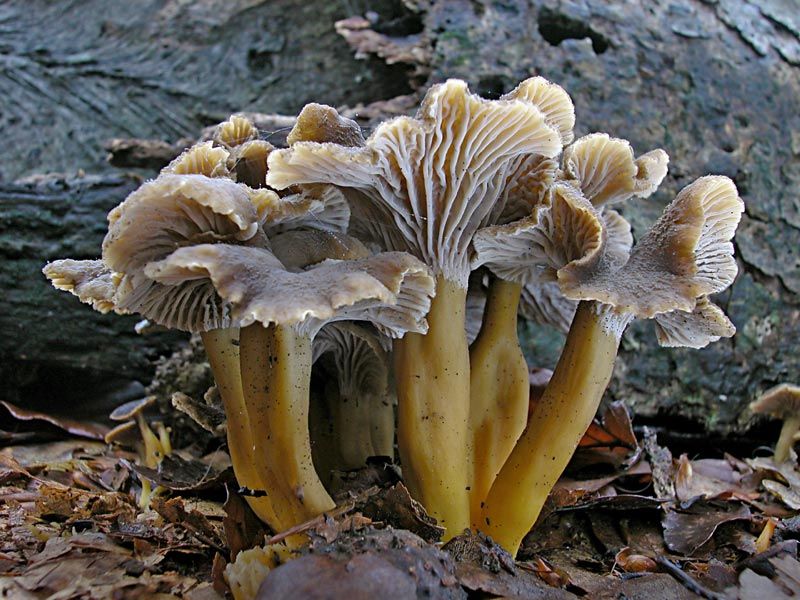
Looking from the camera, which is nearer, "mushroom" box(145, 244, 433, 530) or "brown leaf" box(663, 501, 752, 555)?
"mushroom" box(145, 244, 433, 530)

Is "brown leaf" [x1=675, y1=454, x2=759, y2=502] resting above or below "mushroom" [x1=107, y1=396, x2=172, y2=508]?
above

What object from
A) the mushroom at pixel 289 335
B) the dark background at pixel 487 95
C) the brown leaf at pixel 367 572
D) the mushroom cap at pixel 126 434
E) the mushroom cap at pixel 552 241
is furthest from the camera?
the dark background at pixel 487 95

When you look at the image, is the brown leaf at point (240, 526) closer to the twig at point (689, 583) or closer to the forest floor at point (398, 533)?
the forest floor at point (398, 533)

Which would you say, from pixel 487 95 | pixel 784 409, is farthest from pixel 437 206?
pixel 784 409

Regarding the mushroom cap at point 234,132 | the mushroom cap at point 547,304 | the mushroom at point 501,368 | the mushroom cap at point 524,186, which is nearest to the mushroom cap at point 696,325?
the mushroom cap at point 547,304

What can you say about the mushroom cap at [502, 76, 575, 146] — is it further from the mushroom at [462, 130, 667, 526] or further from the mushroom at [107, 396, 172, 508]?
the mushroom at [107, 396, 172, 508]

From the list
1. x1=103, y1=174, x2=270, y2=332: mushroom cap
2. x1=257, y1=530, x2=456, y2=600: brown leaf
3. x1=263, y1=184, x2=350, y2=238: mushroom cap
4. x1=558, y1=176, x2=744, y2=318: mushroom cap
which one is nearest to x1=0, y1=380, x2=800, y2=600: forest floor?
x1=257, y1=530, x2=456, y2=600: brown leaf

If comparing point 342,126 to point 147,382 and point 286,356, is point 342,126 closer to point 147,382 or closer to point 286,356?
point 286,356
